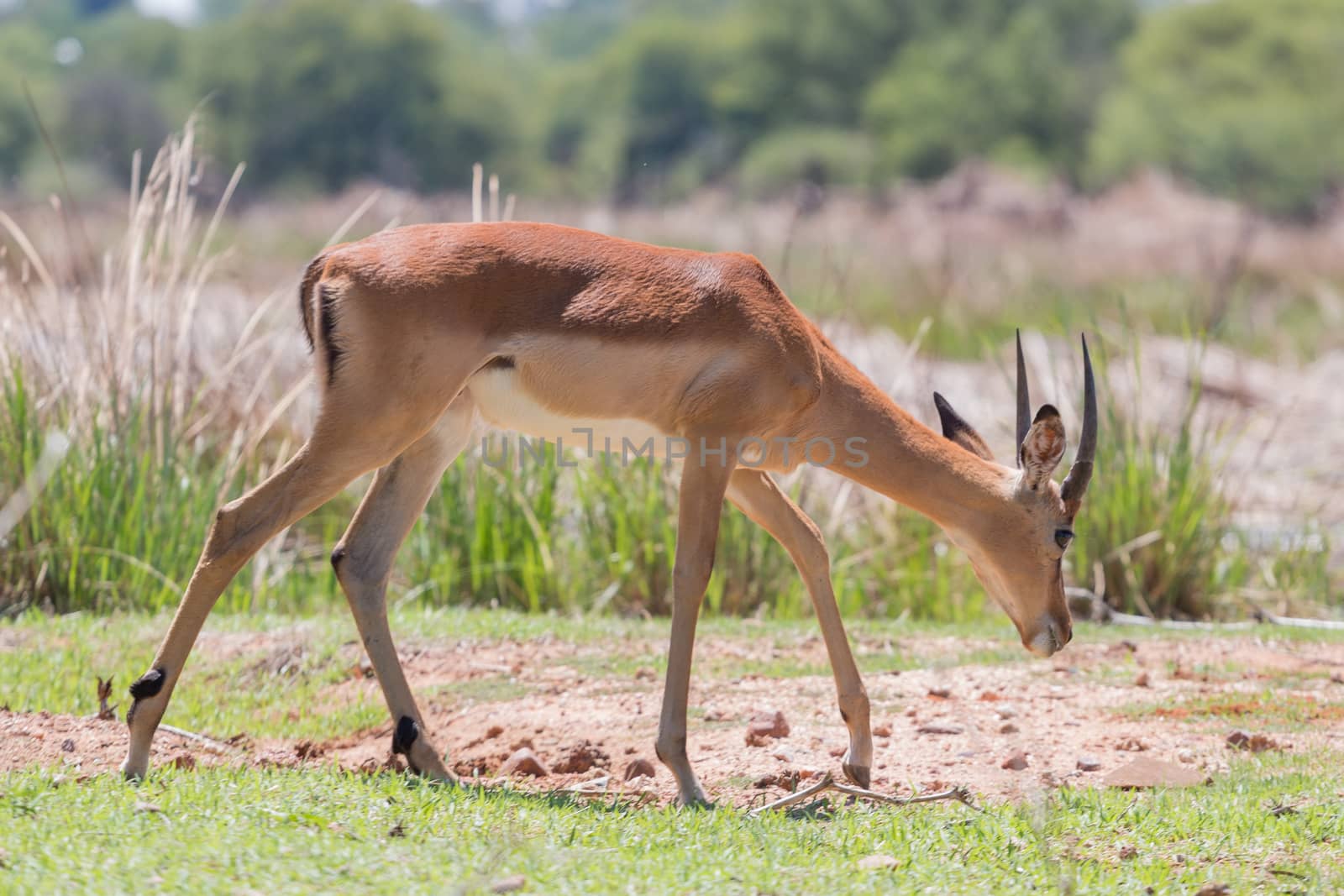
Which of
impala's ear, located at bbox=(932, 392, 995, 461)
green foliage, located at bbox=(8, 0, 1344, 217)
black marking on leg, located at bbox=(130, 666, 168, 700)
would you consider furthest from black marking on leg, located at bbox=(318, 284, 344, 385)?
green foliage, located at bbox=(8, 0, 1344, 217)

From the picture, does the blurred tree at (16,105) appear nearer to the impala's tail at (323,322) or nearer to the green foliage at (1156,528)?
the green foliage at (1156,528)

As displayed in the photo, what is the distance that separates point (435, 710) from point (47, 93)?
50136 millimetres

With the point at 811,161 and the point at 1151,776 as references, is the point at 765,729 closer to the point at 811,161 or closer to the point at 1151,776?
the point at 1151,776

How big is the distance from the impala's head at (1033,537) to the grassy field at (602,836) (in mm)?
662

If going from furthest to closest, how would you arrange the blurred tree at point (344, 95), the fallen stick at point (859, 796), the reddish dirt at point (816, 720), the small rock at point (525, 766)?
1. the blurred tree at point (344, 95)
2. the small rock at point (525, 766)
3. the reddish dirt at point (816, 720)
4. the fallen stick at point (859, 796)

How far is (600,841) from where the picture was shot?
427 centimetres

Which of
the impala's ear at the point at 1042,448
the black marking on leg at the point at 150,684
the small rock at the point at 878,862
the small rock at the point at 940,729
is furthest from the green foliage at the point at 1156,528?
the black marking on leg at the point at 150,684

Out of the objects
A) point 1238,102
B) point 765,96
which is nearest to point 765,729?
point 1238,102

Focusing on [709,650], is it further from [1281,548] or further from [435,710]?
[1281,548]

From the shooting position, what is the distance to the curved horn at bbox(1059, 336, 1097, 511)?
17.6 ft

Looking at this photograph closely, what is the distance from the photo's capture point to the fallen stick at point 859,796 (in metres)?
4.77

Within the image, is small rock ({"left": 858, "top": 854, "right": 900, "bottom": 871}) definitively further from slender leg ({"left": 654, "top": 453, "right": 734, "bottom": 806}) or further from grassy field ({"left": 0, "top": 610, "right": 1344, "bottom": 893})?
slender leg ({"left": 654, "top": 453, "right": 734, "bottom": 806})

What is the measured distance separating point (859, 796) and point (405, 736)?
4.91ft

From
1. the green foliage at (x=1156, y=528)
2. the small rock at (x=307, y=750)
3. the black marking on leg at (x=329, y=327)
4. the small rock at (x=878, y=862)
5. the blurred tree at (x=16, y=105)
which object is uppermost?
the blurred tree at (x=16, y=105)
